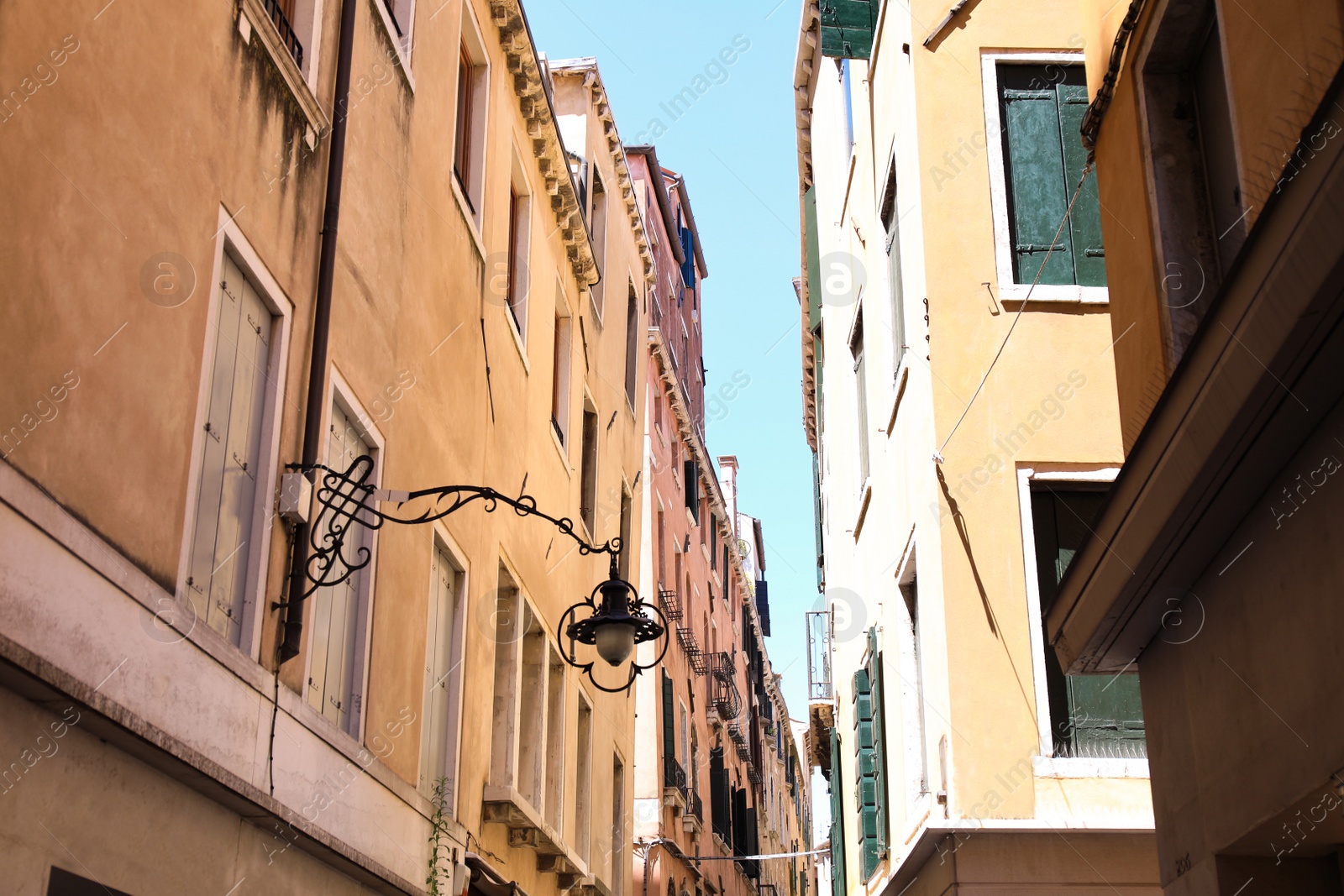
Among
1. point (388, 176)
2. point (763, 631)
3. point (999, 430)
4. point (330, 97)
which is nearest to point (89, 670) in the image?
point (330, 97)

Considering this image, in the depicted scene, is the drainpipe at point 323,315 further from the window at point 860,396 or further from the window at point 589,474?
the window at point 589,474

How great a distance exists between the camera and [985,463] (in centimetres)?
→ 1072

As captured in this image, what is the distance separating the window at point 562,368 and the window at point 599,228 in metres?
2.02

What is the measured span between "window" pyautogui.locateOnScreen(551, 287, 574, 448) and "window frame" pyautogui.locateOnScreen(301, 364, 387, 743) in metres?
6.48

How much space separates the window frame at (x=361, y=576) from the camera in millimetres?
8062

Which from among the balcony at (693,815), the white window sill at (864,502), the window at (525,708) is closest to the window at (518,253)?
the window at (525,708)


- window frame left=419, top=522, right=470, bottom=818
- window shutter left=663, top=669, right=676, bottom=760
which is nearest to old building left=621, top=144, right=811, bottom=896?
window shutter left=663, top=669, right=676, bottom=760

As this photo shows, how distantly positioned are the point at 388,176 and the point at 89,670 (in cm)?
487

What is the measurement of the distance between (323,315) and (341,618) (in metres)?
1.77

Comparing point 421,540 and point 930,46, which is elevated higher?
point 930,46

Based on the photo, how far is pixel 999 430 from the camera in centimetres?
1080

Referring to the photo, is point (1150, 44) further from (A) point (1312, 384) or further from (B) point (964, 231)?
(B) point (964, 231)

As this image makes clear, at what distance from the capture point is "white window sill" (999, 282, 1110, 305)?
1093 centimetres

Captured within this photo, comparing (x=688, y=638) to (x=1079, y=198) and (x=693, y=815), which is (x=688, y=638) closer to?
(x=693, y=815)
